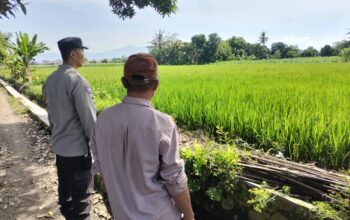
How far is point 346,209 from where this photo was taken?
1.97 metres

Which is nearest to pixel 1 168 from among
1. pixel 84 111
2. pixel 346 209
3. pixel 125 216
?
pixel 84 111

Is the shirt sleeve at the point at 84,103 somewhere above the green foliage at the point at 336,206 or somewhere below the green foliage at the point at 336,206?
above

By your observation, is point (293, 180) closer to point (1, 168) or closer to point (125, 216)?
point (125, 216)

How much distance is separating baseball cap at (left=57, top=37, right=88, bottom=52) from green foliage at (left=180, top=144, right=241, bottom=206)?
1332mm

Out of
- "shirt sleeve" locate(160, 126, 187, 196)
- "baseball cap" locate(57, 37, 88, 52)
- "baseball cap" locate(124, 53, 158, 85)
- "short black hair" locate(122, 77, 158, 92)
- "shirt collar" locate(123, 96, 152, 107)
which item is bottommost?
"shirt sleeve" locate(160, 126, 187, 196)

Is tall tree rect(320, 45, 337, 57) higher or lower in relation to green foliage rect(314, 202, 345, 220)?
higher

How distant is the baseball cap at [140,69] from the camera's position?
145cm

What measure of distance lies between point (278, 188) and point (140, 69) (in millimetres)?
1537

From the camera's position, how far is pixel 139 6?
23.7ft

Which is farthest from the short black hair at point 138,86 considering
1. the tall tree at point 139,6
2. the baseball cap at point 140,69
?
the tall tree at point 139,6

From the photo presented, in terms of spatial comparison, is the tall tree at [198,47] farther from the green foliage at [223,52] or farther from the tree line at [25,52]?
the tree line at [25,52]

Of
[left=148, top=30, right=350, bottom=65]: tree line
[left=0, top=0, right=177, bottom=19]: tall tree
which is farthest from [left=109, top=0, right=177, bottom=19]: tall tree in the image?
[left=148, top=30, right=350, bottom=65]: tree line

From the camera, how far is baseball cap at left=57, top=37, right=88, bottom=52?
258cm

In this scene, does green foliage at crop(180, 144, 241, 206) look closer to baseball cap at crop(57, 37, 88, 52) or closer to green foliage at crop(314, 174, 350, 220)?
green foliage at crop(314, 174, 350, 220)
